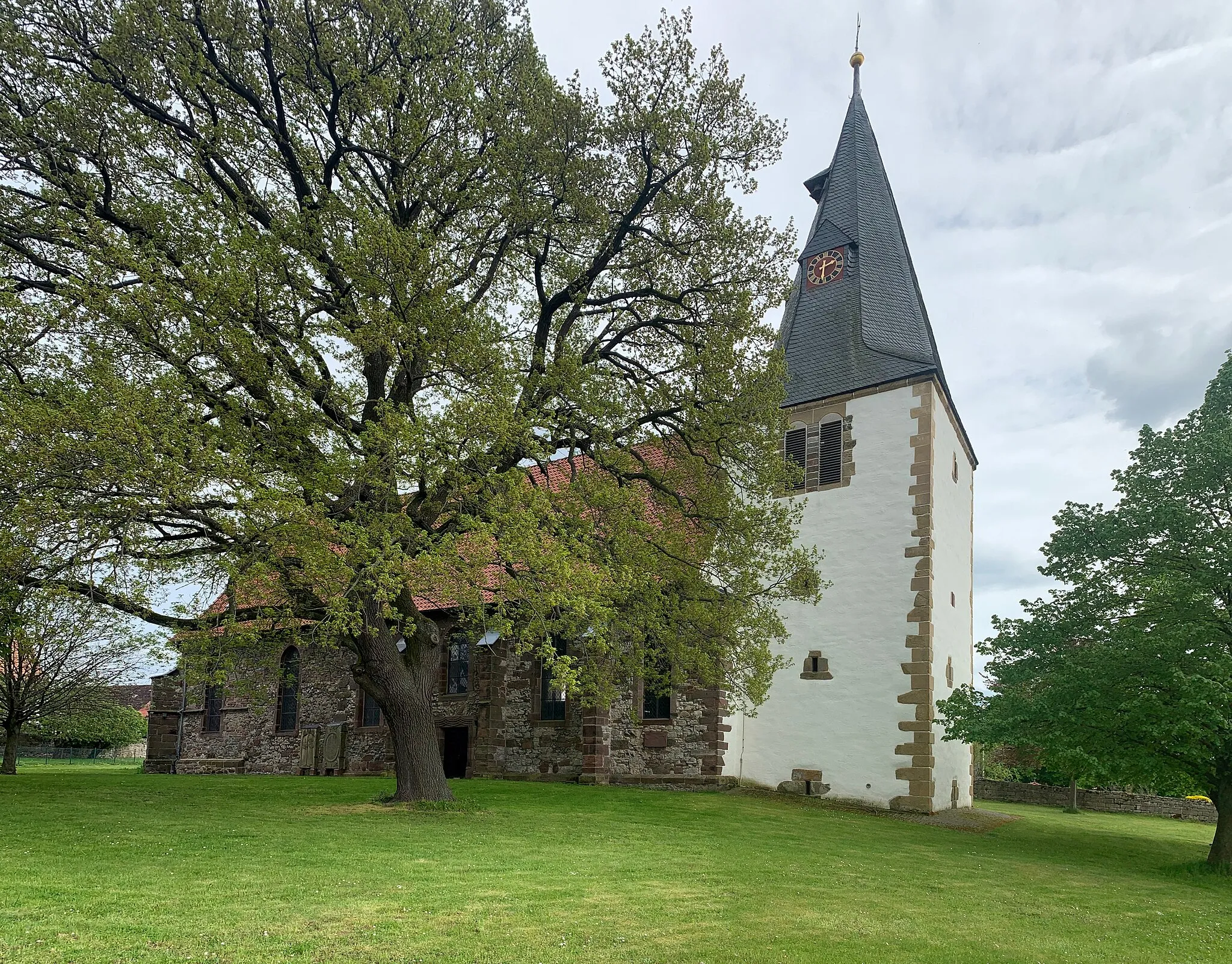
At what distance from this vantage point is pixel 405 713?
1473 centimetres

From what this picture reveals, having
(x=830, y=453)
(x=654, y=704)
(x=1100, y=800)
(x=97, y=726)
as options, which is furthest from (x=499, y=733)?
(x=1100, y=800)

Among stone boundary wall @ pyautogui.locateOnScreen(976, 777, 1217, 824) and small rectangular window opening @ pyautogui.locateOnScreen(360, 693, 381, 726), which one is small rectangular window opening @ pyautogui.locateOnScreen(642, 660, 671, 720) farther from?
stone boundary wall @ pyautogui.locateOnScreen(976, 777, 1217, 824)

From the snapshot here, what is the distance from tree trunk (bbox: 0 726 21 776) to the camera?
80.0 feet

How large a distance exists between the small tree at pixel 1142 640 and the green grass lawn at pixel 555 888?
68.7 inches

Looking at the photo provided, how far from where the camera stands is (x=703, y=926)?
7.53 meters

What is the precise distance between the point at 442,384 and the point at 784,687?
11.1 m

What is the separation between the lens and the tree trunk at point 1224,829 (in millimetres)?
13587

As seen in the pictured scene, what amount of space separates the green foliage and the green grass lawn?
51.9 ft

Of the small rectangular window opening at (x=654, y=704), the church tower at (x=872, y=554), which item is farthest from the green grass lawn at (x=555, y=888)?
the small rectangular window opening at (x=654, y=704)

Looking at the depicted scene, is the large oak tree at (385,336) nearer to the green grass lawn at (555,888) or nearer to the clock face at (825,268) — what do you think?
the green grass lawn at (555,888)

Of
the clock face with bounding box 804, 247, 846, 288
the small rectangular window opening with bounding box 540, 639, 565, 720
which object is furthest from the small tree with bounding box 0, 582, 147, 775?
the clock face with bounding box 804, 247, 846, 288

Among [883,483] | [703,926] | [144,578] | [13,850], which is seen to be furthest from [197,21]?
[883,483]

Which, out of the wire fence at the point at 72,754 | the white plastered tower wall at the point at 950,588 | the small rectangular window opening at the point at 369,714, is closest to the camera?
the white plastered tower wall at the point at 950,588

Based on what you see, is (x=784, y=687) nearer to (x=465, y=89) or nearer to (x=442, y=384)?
(x=442, y=384)
